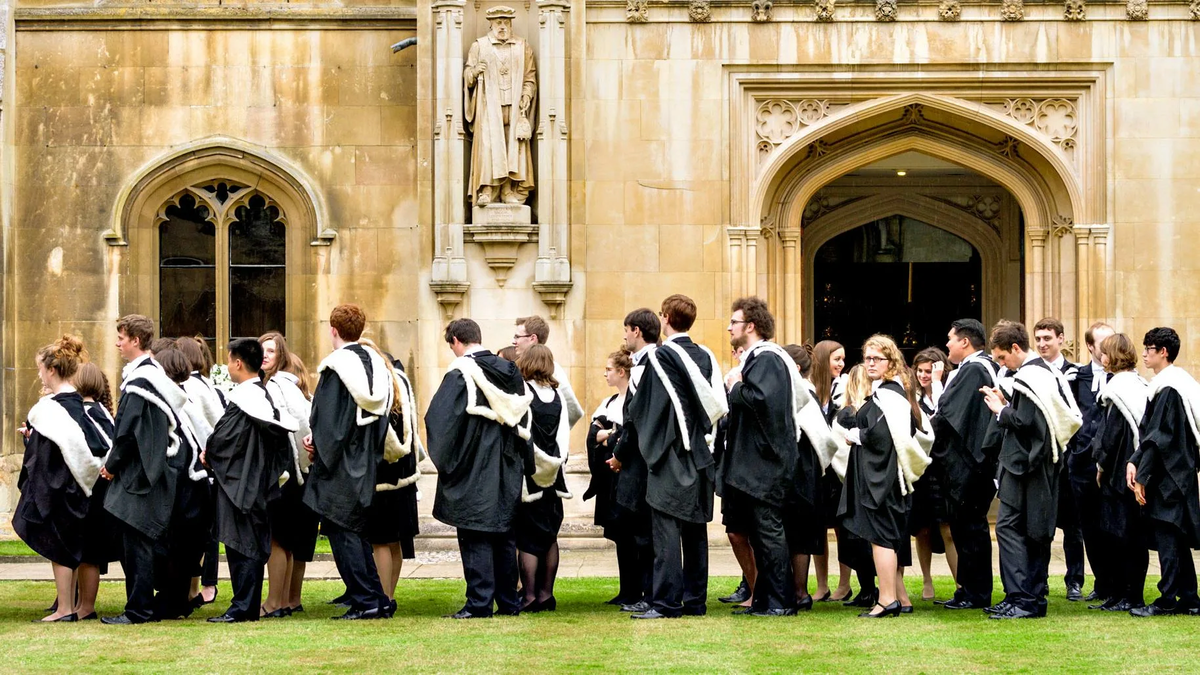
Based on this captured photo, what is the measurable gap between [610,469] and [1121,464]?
3.24 meters

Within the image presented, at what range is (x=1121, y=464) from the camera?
10617 millimetres

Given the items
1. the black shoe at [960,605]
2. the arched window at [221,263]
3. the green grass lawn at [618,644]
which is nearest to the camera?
the green grass lawn at [618,644]

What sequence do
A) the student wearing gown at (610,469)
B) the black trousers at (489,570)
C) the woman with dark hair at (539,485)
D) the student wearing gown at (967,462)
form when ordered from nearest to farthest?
the black trousers at (489,570) → the student wearing gown at (967,462) → the woman with dark hair at (539,485) → the student wearing gown at (610,469)

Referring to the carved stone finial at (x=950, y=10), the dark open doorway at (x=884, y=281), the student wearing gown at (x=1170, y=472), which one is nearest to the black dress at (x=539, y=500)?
the student wearing gown at (x=1170, y=472)

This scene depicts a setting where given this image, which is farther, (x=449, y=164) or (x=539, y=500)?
(x=449, y=164)

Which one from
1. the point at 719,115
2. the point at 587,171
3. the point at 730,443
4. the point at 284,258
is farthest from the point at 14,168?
the point at 730,443

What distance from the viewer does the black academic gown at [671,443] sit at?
33.3ft

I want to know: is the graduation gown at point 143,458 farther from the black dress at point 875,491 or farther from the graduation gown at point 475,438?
the black dress at point 875,491

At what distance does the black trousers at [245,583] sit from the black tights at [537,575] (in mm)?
1640

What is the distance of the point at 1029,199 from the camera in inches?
644

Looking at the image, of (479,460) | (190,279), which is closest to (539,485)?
(479,460)

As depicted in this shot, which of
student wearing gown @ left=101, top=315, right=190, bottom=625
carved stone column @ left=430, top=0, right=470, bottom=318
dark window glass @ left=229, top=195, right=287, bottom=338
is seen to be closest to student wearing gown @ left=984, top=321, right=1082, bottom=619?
student wearing gown @ left=101, top=315, right=190, bottom=625

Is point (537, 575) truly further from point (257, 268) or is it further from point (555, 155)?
point (257, 268)

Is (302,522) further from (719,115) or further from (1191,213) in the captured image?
(1191,213)
